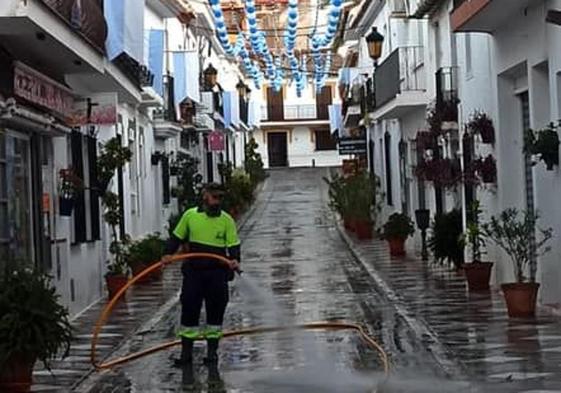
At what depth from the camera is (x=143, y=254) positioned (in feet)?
81.5

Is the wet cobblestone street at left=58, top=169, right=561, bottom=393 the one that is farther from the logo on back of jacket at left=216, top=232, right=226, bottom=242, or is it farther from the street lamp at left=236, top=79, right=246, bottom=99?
the street lamp at left=236, top=79, right=246, bottom=99

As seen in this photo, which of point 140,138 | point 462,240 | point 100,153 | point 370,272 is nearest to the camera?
point 462,240

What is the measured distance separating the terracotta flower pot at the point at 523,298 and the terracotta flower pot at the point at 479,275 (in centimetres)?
413

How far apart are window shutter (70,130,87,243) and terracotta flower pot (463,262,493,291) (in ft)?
20.5

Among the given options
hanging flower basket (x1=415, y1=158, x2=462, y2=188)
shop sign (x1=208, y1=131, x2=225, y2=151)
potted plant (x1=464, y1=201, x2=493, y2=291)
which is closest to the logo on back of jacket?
potted plant (x1=464, y1=201, x2=493, y2=291)

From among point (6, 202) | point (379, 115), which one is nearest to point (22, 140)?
point (6, 202)

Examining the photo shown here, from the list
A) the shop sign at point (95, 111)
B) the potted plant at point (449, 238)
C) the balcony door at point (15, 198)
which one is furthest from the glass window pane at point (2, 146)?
the potted plant at point (449, 238)

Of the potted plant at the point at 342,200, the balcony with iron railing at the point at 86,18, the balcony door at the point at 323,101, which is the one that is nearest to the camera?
the balcony with iron railing at the point at 86,18

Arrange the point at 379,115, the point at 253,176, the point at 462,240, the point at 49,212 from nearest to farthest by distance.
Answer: the point at 49,212
the point at 462,240
the point at 379,115
the point at 253,176

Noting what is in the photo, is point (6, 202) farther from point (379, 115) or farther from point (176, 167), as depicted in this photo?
point (176, 167)

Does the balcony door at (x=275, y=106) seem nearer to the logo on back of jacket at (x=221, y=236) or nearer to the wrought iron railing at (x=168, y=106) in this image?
the wrought iron railing at (x=168, y=106)

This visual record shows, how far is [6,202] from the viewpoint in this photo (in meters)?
15.7

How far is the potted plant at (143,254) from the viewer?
2427 centimetres

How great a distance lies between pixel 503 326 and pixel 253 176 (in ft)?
152
